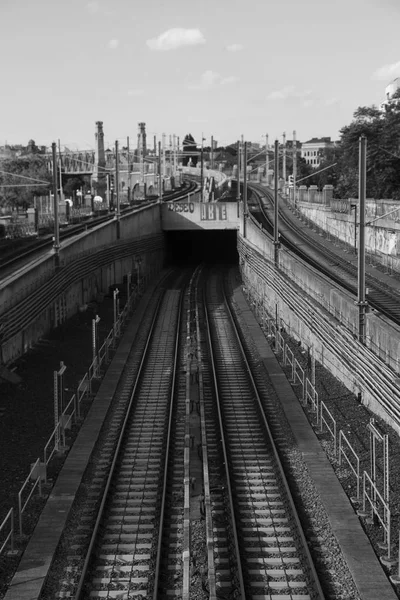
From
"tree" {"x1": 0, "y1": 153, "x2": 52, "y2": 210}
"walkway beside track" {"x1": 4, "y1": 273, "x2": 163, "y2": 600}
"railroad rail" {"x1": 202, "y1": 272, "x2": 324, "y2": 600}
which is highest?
"tree" {"x1": 0, "y1": 153, "x2": 52, "y2": 210}

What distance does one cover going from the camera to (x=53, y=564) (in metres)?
12.9

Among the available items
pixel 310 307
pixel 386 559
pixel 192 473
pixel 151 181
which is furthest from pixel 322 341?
pixel 151 181

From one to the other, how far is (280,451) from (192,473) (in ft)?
9.21

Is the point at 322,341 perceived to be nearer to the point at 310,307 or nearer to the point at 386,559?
the point at 310,307

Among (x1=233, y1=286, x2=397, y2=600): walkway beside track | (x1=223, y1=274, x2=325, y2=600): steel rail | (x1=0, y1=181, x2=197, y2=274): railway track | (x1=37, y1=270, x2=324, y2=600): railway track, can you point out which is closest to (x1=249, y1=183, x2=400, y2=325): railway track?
(x1=223, y1=274, x2=325, y2=600): steel rail

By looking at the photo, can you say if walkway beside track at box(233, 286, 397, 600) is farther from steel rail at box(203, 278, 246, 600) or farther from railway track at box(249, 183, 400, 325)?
railway track at box(249, 183, 400, 325)

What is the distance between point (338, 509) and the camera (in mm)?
14766

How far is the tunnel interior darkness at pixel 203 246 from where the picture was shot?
223 ft

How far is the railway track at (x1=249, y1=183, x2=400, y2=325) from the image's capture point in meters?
27.4

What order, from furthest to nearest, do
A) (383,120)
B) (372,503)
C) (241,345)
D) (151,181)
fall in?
1. (151,181)
2. (383,120)
3. (241,345)
4. (372,503)

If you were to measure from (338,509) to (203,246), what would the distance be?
57.6m

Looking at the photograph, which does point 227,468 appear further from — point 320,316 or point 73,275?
point 73,275

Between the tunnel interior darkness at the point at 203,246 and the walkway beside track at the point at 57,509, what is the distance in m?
43.0

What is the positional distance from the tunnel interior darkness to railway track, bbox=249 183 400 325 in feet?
13.9
